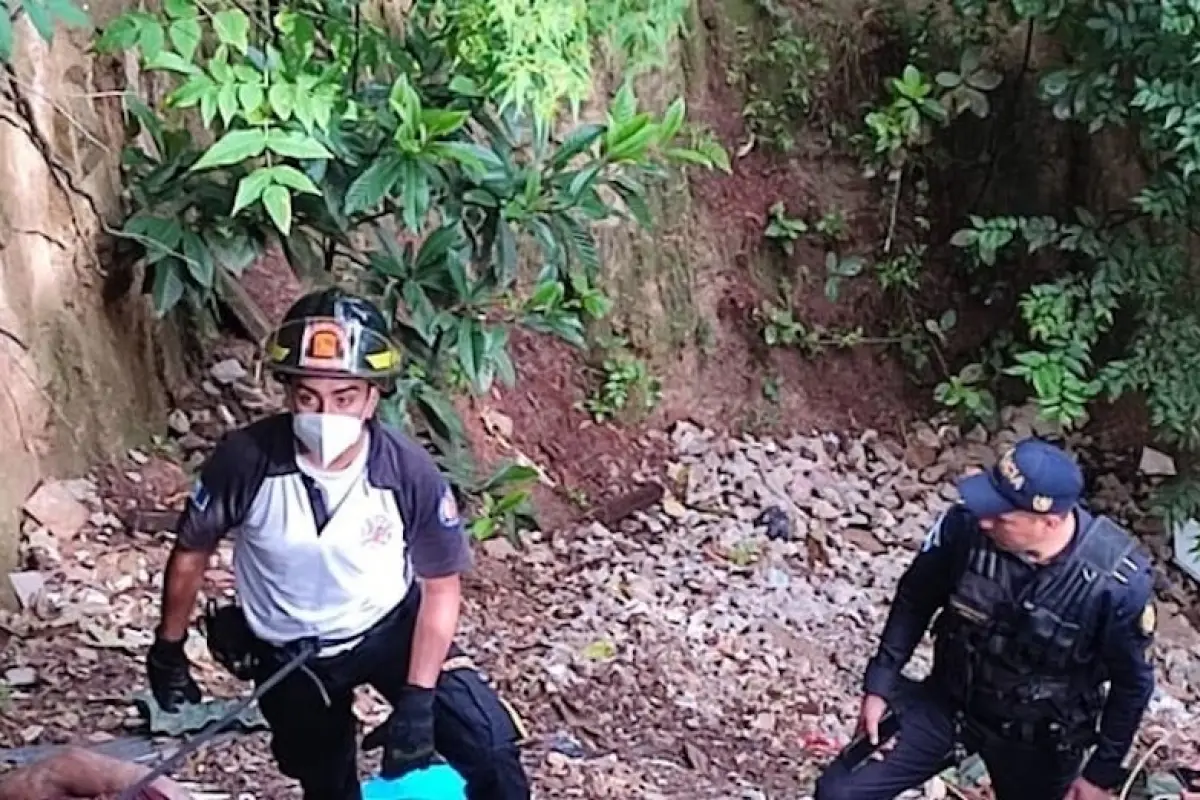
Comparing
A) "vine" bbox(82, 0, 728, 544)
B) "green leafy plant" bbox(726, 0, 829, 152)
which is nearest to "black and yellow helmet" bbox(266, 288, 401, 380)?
"vine" bbox(82, 0, 728, 544)

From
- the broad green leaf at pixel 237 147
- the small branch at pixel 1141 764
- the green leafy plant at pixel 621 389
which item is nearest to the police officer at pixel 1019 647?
the small branch at pixel 1141 764

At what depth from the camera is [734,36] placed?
311 inches

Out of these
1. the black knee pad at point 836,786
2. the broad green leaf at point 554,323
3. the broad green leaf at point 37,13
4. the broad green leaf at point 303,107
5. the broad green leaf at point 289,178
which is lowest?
the black knee pad at point 836,786

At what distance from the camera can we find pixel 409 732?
10.8ft

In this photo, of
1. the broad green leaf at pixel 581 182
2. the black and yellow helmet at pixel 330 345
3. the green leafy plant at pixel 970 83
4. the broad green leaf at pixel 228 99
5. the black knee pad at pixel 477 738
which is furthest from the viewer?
the green leafy plant at pixel 970 83

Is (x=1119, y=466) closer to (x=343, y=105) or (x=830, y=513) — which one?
(x=830, y=513)

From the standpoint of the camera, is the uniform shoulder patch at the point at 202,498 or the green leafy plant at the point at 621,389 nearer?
the uniform shoulder patch at the point at 202,498

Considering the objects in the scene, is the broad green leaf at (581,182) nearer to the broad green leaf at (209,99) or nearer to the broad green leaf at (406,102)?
the broad green leaf at (406,102)

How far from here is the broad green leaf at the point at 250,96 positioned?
4043 mm

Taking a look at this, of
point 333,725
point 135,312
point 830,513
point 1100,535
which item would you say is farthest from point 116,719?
point 830,513

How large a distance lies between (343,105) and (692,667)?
2.27 metres

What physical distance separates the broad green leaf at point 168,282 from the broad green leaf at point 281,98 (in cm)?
102

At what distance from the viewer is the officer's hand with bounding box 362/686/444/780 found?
10.8ft

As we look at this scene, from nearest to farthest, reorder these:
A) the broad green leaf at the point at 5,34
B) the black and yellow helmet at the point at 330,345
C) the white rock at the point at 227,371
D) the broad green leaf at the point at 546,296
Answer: the broad green leaf at the point at 5,34, the black and yellow helmet at the point at 330,345, the broad green leaf at the point at 546,296, the white rock at the point at 227,371
